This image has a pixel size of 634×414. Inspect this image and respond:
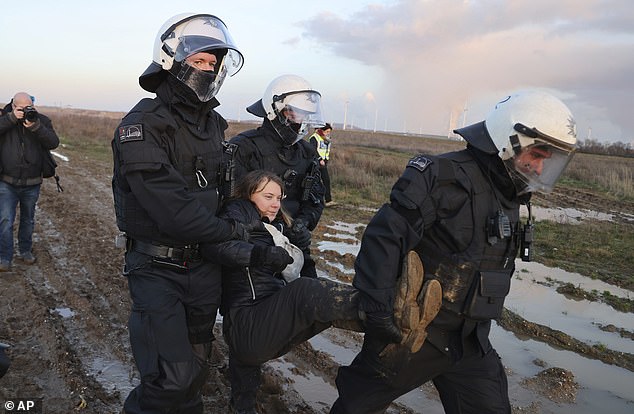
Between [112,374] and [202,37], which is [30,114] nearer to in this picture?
[112,374]

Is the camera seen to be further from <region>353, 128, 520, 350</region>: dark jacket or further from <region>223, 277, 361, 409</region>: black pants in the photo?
<region>353, 128, 520, 350</region>: dark jacket

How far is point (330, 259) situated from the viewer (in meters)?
8.24

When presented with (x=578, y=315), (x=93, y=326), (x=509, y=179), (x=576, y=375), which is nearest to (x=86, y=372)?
(x=93, y=326)

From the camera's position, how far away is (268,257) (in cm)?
302

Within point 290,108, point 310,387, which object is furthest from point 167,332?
point 290,108

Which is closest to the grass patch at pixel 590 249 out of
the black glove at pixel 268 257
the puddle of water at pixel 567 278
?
the puddle of water at pixel 567 278

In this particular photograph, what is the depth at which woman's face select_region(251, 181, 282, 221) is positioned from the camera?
3.51 m

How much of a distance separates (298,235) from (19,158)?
4474 mm

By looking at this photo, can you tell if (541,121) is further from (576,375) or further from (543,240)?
(543,240)

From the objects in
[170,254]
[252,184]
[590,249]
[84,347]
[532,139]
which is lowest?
[84,347]

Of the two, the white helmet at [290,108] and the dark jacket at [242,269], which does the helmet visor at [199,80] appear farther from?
the white helmet at [290,108]

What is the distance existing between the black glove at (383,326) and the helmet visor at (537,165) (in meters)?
1.04

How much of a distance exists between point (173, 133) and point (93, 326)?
9.95ft

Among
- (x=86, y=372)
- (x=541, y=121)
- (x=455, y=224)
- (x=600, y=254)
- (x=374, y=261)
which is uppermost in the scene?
(x=541, y=121)
